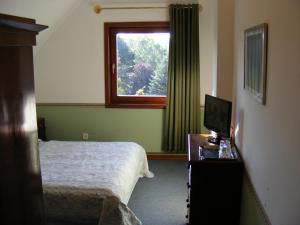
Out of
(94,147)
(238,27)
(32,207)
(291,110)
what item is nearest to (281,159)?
(291,110)

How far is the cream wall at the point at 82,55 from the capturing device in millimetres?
4816

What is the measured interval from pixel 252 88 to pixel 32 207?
1.62 m

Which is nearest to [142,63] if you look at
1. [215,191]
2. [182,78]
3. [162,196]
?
[182,78]

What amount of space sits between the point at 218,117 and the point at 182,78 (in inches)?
65.1

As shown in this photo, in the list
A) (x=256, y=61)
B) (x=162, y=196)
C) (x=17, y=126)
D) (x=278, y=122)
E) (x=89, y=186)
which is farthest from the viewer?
(x=162, y=196)

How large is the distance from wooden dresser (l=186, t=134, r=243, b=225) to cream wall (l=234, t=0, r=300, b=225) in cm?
24

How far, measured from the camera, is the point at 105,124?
5133mm

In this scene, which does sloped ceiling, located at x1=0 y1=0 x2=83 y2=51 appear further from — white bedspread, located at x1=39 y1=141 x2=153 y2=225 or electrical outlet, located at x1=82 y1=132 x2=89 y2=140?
white bedspread, located at x1=39 y1=141 x2=153 y2=225

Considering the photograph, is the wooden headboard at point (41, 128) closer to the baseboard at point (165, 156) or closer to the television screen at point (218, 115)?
the baseboard at point (165, 156)

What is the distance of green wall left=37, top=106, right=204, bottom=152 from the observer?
5.06 meters

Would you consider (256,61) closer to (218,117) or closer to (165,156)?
(218,117)

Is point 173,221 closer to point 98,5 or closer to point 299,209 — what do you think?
point 299,209

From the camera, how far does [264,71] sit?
1.90 meters

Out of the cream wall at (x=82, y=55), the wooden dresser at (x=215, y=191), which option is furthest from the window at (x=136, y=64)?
the wooden dresser at (x=215, y=191)
